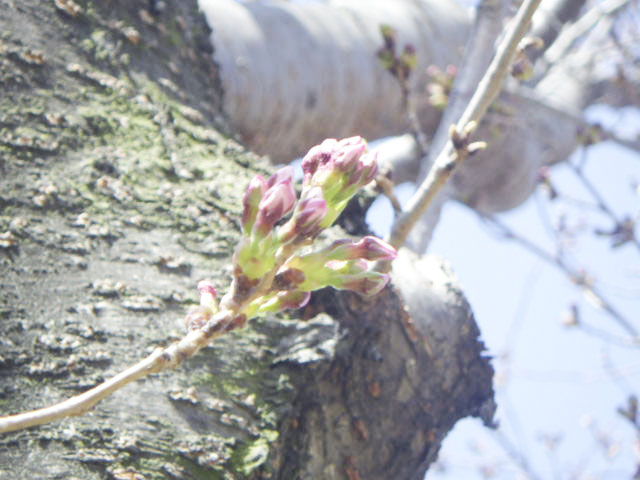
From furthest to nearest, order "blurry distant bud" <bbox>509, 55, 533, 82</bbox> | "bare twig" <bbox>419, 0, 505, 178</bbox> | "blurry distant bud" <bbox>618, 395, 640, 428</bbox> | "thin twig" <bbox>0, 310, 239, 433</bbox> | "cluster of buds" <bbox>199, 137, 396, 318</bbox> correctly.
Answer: "blurry distant bud" <bbox>618, 395, 640, 428</bbox> → "bare twig" <bbox>419, 0, 505, 178</bbox> → "blurry distant bud" <bbox>509, 55, 533, 82</bbox> → "cluster of buds" <bbox>199, 137, 396, 318</bbox> → "thin twig" <bbox>0, 310, 239, 433</bbox>

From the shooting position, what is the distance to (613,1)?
2893mm

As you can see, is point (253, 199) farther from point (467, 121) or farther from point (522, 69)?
point (522, 69)

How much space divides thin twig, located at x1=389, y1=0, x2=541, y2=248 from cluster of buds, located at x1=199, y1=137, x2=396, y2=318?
0.91 feet

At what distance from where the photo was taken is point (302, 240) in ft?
1.80

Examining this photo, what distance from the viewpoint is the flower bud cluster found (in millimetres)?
532

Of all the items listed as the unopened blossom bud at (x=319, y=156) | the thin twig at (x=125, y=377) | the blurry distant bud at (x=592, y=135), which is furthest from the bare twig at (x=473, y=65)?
the blurry distant bud at (x=592, y=135)

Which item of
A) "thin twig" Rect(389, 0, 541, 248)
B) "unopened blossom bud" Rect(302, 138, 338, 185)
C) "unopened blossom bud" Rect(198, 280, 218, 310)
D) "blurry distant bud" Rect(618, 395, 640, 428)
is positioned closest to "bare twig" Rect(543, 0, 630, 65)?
"blurry distant bud" Rect(618, 395, 640, 428)

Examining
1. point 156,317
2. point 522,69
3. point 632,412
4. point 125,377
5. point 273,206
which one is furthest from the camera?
point 632,412

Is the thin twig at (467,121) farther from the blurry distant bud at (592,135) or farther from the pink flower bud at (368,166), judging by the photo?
the blurry distant bud at (592,135)

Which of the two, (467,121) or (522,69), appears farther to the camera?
(522,69)

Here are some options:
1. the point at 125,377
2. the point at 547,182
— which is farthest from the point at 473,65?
the point at 547,182

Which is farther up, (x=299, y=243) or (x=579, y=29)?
(x=299, y=243)

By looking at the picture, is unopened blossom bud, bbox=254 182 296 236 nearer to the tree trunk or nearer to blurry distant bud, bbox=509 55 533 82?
the tree trunk

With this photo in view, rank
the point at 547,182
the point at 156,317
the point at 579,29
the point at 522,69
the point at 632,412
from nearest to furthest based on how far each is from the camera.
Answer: the point at 156,317
the point at 522,69
the point at 632,412
the point at 547,182
the point at 579,29
